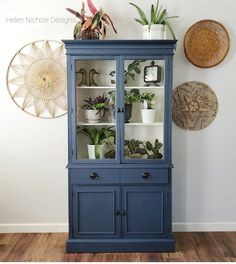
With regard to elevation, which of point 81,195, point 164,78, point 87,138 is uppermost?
point 164,78

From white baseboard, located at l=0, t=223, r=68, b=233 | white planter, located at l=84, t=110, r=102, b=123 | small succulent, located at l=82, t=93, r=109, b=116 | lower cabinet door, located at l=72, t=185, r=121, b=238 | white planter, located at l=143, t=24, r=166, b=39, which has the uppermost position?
white planter, located at l=143, t=24, r=166, b=39

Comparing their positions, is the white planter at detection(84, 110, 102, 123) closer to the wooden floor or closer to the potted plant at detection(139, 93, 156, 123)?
the potted plant at detection(139, 93, 156, 123)

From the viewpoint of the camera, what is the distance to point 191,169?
3.27 metres

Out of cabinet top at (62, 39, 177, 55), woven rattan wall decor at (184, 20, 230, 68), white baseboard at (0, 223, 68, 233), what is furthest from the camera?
white baseboard at (0, 223, 68, 233)

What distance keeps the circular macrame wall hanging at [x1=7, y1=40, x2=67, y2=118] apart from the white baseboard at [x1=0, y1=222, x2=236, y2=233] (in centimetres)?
109

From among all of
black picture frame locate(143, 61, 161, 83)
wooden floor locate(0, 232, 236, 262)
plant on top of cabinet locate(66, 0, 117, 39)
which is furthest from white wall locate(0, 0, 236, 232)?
black picture frame locate(143, 61, 161, 83)

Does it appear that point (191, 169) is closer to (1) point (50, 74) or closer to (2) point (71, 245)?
(2) point (71, 245)

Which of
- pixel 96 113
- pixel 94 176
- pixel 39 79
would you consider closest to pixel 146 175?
pixel 94 176

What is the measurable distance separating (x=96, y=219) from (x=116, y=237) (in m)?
0.24

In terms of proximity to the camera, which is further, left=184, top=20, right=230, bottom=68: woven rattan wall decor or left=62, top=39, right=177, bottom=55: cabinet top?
left=184, top=20, right=230, bottom=68: woven rattan wall decor

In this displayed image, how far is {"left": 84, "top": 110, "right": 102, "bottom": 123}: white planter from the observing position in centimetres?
289

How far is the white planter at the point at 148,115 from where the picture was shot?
288 centimetres

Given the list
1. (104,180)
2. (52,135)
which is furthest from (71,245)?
(52,135)

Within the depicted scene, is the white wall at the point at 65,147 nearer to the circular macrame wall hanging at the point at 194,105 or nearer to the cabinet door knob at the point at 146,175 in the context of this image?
the circular macrame wall hanging at the point at 194,105
